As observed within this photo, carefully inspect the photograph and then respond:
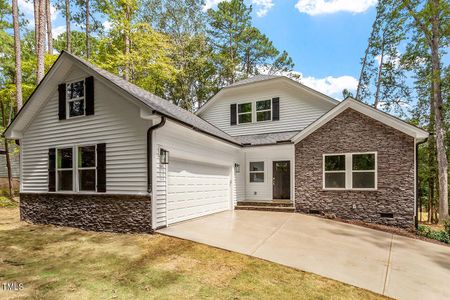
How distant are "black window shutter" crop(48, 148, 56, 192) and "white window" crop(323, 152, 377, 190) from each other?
10.3 m

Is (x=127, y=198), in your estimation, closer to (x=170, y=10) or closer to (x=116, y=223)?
(x=116, y=223)

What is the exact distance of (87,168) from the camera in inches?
337

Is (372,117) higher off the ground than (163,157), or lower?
higher

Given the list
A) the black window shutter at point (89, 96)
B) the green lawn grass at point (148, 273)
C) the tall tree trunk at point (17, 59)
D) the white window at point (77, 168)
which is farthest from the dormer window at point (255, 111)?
the tall tree trunk at point (17, 59)

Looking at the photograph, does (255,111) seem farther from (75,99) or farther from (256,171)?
(75,99)

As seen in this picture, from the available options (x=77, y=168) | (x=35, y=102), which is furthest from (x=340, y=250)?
(x=35, y=102)

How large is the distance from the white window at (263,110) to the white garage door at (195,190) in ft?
13.1

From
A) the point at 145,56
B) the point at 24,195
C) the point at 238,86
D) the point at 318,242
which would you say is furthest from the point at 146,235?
the point at 145,56

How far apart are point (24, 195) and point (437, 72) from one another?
18924mm

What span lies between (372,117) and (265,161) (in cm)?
517

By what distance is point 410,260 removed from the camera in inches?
238

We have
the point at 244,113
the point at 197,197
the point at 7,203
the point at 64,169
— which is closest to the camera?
the point at 64,169

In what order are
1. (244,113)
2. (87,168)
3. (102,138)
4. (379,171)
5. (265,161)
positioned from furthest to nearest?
(244,113) < (265,161) < (379,171) < (87,168) < (102,138)

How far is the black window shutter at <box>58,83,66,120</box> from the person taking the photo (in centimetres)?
913
